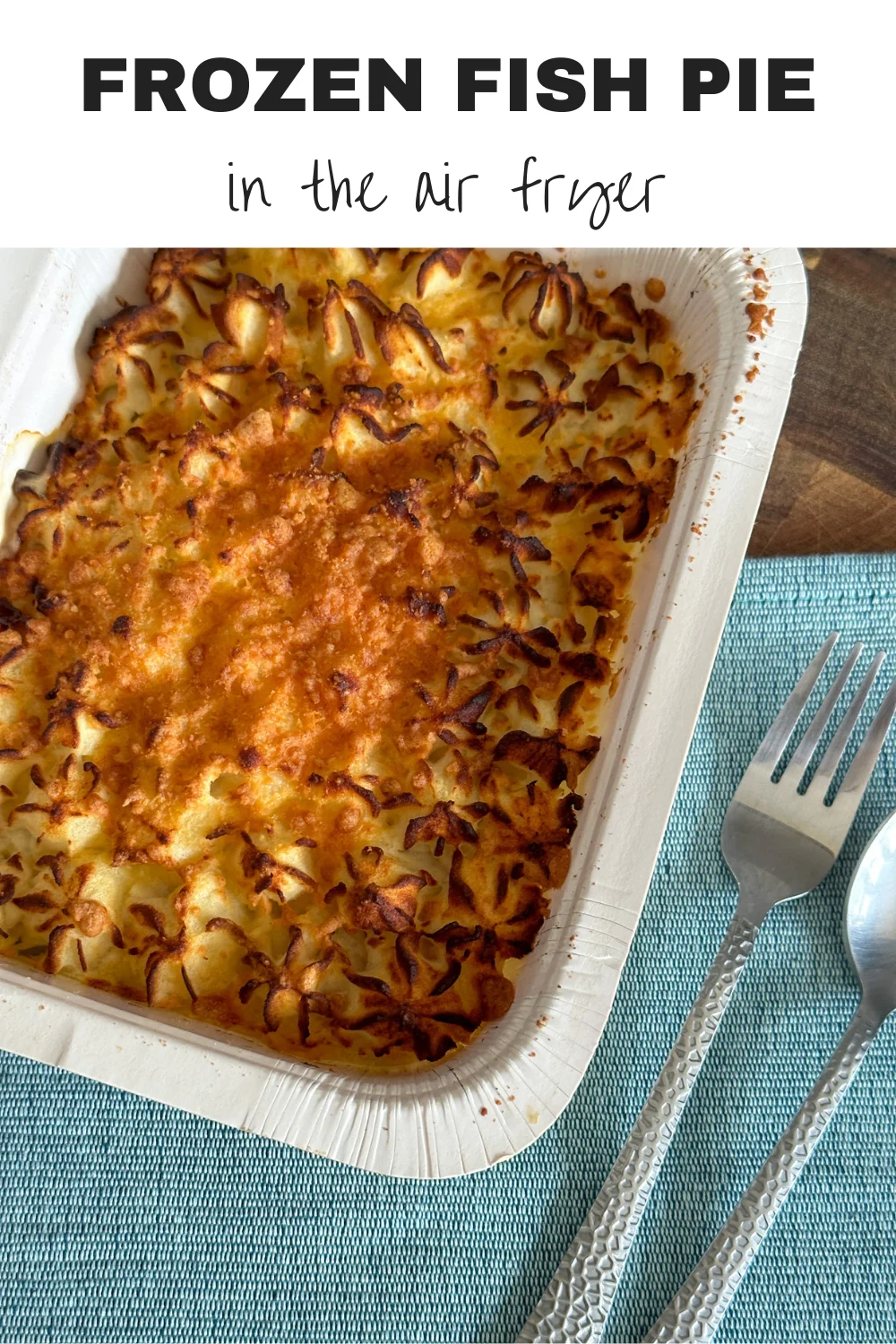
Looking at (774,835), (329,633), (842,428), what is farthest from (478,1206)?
(842,428)

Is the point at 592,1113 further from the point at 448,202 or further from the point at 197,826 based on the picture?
the point at 448,202

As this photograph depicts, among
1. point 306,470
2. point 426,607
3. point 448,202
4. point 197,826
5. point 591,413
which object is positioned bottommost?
point 197,826

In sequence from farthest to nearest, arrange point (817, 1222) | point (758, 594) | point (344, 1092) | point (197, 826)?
→ point (758, 594) → point (817, 1222) → point (197, 826) → point (344, 1092)

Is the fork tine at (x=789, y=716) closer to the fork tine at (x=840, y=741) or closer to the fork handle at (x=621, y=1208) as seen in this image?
the fork tine at (x=840, y=741)

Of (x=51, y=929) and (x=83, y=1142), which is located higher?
(x=51, y=929)

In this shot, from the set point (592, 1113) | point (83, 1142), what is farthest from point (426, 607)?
point (83, 1142)
